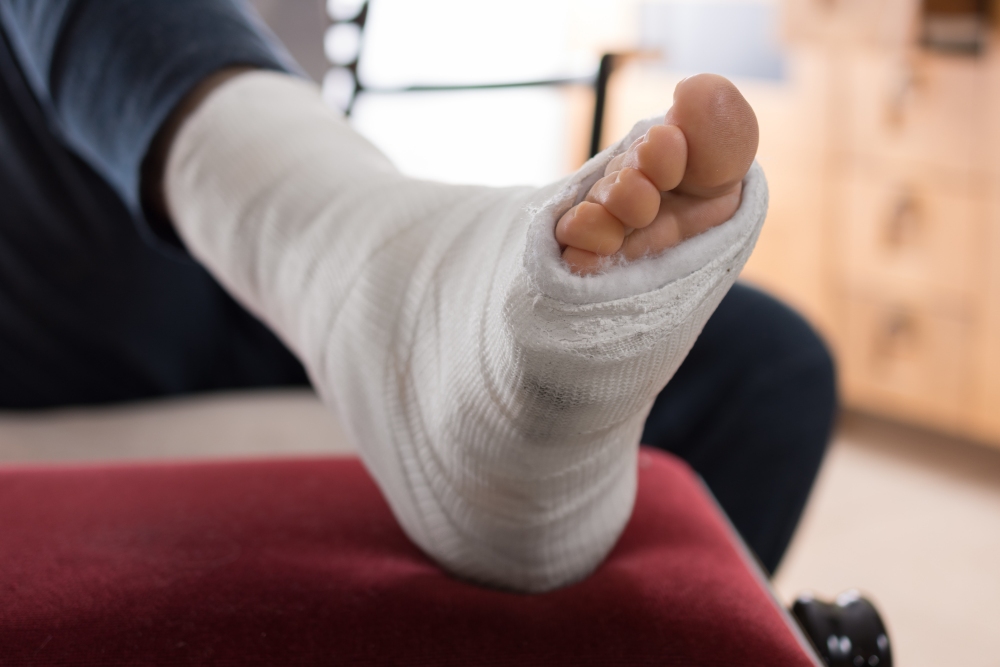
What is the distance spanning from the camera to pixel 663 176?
30 centimetres

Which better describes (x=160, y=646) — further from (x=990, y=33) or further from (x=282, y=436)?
(x=990, y=33)

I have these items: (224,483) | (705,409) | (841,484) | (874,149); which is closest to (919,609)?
(841,484)

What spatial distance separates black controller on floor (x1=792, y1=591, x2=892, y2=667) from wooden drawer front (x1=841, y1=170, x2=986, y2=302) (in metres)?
1.19

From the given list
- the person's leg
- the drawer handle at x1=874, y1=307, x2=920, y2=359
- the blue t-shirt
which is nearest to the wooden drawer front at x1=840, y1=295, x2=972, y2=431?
the drawer handle at x1=874, y1=307, x2=920, y2=359

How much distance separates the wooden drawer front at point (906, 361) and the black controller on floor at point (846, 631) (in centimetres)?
122

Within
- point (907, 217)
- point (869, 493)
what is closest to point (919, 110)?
point (907, 217)

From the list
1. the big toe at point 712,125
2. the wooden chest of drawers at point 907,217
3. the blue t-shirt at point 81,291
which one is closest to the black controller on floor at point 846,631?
the big toe at point 712,125

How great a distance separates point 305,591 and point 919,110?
1430 mm

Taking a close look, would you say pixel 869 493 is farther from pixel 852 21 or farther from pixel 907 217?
pixel 852 21

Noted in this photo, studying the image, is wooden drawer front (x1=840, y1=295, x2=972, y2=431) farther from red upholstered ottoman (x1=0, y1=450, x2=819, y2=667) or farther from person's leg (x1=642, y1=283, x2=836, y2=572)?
red upholstered ottoman (x1=0, y1=450, x2=819, y2=667)

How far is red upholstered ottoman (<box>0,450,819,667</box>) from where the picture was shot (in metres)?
0.37

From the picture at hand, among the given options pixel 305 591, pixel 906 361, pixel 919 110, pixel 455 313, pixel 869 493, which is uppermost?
pixel 455 313

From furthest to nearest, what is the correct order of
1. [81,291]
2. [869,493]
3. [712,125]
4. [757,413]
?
[869,493], [81,291], [757,413], [712,125]

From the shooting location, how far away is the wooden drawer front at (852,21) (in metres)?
1.43
